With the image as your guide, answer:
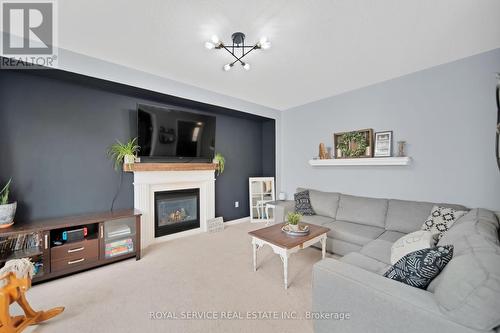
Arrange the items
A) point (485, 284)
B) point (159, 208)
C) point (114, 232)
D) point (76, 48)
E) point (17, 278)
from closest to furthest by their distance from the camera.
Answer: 1. point (485, 284)
2. point (17, 278)
3. point (76, 48)
4. point (114, 232)
5. point (159, 208)

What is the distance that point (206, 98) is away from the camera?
3.43 metres

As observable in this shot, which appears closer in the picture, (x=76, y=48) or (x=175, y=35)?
(x=175, y=35)

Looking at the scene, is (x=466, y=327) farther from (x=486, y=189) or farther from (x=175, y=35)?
(x=175, y=35)

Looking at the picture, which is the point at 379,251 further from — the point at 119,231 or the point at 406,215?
the point at 119,231

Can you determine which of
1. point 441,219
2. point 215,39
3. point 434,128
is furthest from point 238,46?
point 441,219

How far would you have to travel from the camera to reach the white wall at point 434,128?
2.31m

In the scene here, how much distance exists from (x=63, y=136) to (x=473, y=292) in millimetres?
3972

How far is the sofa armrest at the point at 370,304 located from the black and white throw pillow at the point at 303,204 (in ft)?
6.78

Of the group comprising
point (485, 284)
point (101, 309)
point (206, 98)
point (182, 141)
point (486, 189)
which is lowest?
point (101, 309)

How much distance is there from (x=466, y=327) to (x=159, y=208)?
139 inches

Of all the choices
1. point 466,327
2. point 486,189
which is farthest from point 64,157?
point 486,189

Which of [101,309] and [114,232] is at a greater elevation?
[114,232]

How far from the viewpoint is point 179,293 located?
1981mm

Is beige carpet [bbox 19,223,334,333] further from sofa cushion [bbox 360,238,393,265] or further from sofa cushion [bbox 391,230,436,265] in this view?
sofa cushion [bbox 391,230,436,265]
